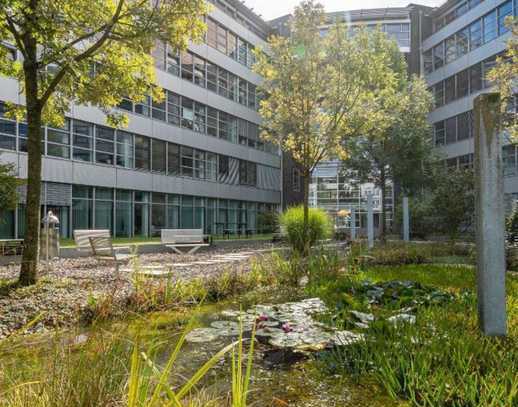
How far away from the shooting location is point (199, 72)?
3203 cm

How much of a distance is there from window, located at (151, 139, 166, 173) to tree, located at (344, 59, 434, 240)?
1181cm

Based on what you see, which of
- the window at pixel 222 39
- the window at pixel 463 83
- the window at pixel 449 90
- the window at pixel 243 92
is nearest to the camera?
the window at pixel 463 83

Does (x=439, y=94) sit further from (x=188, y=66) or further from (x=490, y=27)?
(x=188, y=66)

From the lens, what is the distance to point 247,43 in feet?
123

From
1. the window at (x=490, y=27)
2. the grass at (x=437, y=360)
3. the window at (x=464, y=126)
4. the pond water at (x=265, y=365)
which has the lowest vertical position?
the pond water at (x=265, y=365)

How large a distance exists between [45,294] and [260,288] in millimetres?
3409

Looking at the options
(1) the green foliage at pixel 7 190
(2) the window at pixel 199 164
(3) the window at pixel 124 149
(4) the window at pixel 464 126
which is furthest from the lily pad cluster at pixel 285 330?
(4) the window at pixel 464 126

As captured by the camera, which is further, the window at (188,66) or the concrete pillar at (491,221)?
the window at (188,66)

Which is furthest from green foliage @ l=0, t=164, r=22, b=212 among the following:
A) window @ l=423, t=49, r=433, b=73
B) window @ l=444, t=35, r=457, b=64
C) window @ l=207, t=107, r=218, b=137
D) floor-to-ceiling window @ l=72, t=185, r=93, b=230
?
window @ l=423, t=49, r=433, b=73

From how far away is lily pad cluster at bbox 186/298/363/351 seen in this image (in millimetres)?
3891

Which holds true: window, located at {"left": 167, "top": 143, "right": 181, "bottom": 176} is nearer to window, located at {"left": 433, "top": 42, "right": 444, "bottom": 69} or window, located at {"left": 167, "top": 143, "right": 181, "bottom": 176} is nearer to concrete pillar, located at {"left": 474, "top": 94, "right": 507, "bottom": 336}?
window, located at {"left": 433, "top": 42, "right": 444, "bottom": 69}

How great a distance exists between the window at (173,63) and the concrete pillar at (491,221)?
27.6m

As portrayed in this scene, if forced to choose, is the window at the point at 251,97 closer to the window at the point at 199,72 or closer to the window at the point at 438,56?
the window at the point at 199,72

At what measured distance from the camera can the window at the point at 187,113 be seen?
3067cm
